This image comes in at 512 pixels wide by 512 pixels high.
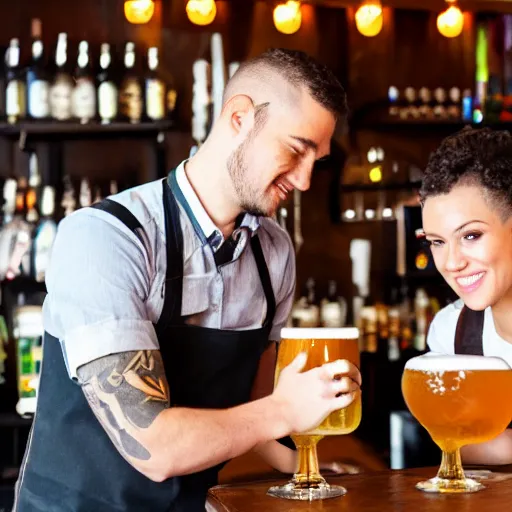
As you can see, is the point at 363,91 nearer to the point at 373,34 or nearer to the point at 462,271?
the point at 373,34

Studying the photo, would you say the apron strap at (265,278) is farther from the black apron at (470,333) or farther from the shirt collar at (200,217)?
the black apron at (470,333)

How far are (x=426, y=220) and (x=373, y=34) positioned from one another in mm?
2948

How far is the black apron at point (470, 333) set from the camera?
1978mm

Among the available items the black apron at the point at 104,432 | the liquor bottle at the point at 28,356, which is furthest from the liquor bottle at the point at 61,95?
the black apron at the point at 104,432

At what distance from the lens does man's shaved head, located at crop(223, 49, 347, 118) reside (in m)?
1.79

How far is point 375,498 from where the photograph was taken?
1.22 meters

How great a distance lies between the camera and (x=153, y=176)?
13.8 ft

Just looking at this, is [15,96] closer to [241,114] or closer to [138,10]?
[138,10]

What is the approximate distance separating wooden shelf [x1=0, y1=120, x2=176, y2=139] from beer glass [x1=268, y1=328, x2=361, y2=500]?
2678 mm

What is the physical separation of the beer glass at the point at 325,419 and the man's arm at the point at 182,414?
0.02m

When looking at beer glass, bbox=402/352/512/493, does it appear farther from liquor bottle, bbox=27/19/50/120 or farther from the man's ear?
liquor bottle, bbox=27/19/50/120

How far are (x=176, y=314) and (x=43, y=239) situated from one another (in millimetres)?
2244

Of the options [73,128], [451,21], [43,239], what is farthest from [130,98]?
[451,21]

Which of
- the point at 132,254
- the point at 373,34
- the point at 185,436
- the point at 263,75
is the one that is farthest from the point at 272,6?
the point at 185,436
